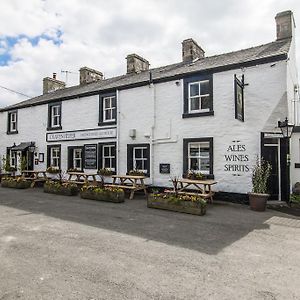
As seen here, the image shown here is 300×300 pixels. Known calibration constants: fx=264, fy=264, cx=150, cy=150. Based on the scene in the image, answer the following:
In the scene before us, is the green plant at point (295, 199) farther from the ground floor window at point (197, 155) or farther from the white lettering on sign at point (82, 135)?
the white lettering on sign at point (82, 135)

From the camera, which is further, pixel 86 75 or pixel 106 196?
pixel 86 75

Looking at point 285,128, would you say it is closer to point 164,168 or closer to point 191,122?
point 191,122

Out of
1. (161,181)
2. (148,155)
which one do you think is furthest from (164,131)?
(161,181)

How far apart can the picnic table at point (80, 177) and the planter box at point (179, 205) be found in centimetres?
522

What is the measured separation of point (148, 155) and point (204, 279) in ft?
30.4

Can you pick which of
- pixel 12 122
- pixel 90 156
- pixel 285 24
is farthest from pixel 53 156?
pixel 285 24

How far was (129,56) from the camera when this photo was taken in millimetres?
17891

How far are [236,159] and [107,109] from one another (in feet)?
25.5

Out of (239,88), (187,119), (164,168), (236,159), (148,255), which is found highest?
(239,88)

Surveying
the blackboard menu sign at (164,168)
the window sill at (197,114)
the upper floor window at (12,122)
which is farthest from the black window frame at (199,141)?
the upper floor window at (12,122)

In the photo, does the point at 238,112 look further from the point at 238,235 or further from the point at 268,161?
the point at 238,235

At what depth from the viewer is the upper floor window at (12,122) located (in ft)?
65.4

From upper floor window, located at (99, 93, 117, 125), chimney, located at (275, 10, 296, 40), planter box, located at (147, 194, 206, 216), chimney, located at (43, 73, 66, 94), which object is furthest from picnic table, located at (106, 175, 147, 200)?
chimney, located at (43, 73, 66, 94)

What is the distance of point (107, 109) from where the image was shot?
49.3 feet
